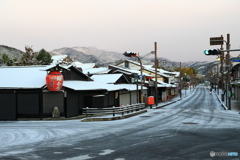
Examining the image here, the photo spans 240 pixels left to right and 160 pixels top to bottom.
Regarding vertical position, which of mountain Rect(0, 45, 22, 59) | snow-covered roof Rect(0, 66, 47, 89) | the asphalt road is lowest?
the asphalt road

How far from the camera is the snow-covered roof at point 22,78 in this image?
25344 millimetres

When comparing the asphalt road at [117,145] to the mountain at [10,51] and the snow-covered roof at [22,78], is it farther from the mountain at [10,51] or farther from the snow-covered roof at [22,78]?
the mountain at [10,51]

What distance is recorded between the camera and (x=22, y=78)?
27.6m

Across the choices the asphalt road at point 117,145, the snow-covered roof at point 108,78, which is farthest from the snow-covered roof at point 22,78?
the snow-covered roof at point 108,78

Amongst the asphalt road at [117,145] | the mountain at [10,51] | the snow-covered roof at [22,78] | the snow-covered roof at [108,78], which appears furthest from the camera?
the mountain at [10,51]

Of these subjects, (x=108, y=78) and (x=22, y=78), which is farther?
(x=108, y=78)

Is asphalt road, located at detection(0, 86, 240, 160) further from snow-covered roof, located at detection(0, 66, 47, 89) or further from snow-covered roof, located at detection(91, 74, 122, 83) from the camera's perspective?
snow-covered roof, located at detection(91, 74, 122, 83)

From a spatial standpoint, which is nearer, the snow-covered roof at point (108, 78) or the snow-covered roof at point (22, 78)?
the snow-covered roof at point (22, 78)

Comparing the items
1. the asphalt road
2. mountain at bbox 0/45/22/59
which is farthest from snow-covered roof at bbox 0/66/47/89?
mountain at bbox 0/45/22/59

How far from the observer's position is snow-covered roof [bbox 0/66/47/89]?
25.3m

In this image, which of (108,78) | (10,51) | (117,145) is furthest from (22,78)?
(10,51)

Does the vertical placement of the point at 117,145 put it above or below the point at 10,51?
below

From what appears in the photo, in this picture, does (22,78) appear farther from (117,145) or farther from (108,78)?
(117,145)

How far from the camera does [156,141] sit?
45.6ft
